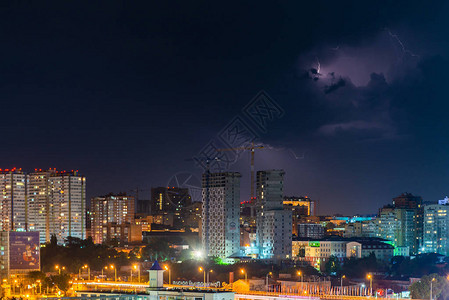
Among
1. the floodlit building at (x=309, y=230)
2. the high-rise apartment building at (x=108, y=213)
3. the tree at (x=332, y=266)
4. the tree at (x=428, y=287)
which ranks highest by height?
the high-rise apartment building at (x=108, y=213)

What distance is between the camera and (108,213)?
2803 inches

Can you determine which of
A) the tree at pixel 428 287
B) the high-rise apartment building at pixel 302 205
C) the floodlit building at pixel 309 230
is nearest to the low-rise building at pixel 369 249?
the floodlit building at pixel 309 230

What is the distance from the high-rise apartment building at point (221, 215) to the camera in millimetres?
53688

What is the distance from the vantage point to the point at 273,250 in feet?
176

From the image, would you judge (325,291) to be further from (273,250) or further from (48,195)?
(48,195)

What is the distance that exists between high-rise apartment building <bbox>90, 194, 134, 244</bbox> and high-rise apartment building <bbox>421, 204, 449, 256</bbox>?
23962mm

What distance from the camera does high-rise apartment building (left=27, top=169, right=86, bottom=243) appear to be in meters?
60.5

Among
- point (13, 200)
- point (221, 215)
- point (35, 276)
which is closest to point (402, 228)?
point (221, 215)

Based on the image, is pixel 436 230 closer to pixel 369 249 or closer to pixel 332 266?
pixel 369 249

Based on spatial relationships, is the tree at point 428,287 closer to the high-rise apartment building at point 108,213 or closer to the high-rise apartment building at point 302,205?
the high-rise apartment building at point 108,213

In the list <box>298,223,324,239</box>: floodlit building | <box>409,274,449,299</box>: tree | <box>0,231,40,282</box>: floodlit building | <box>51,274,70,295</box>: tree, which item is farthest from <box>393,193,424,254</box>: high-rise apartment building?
<box>51,274,70,295</box>: tree

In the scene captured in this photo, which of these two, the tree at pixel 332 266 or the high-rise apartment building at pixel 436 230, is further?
the high-rise apartment building at pixel 436 230

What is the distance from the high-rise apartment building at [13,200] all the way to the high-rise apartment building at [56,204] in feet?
1.72

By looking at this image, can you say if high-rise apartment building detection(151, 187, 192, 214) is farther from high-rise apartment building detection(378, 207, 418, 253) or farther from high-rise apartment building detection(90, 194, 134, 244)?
high-rise apartment building detection(378, 207, 418, 253)
